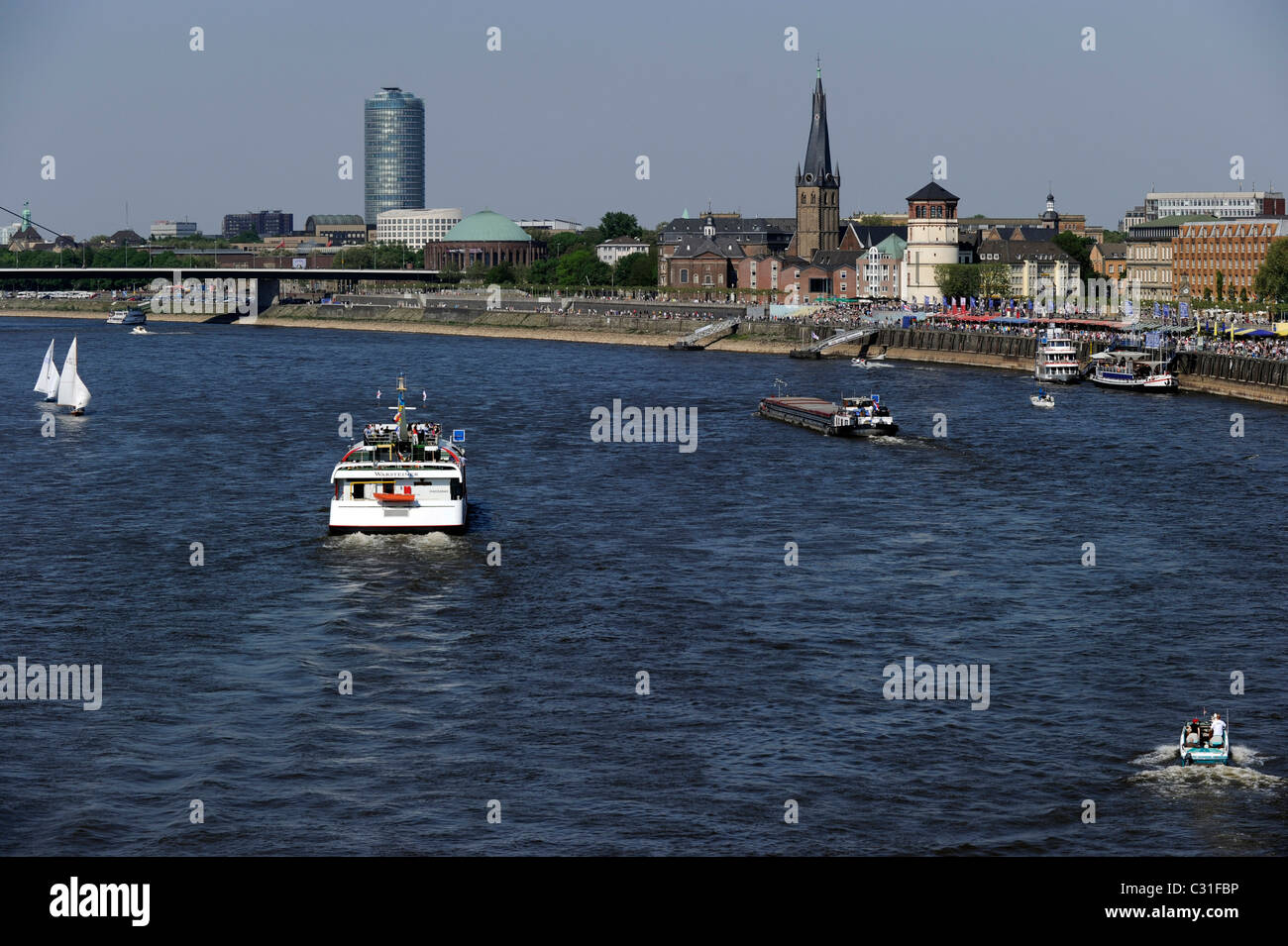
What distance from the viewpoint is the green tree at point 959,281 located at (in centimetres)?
19100

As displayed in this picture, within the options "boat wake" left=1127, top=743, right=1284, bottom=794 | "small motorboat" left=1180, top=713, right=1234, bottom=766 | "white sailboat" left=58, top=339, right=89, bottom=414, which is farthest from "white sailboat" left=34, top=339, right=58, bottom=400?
"small motorboat" left=1180, top=713, right=1234, bottom=766

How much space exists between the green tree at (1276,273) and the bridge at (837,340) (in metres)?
40.7

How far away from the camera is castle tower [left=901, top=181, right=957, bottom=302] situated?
7726 inches

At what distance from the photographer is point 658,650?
38.4 m

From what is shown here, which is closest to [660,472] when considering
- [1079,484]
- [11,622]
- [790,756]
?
[1079,484]

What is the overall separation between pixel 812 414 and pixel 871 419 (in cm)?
532

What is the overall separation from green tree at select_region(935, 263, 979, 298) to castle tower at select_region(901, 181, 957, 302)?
9.63 feet

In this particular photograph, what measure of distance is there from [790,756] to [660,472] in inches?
1536

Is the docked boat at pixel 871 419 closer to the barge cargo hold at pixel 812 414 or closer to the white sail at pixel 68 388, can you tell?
the barge cargo hold at pixel 812 414

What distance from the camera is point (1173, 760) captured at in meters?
30.5

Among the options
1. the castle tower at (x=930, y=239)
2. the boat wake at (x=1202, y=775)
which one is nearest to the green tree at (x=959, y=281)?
the castle tower at (x=930, y=239)

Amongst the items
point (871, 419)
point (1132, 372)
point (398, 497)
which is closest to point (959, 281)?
point (1132, 372)

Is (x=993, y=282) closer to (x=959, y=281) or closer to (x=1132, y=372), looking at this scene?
(x=959, y=281)

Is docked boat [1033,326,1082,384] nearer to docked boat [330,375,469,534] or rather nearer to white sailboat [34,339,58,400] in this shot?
white sailboat [34,339,58,400]
